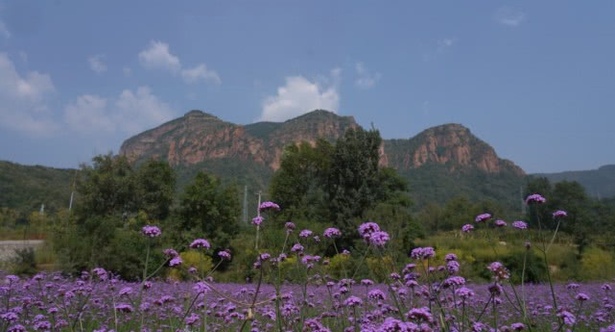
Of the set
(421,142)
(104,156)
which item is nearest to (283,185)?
(104,156)

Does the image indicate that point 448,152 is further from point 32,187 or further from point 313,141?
point 32,187

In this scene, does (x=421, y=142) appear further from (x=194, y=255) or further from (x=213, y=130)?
(x=194, y=255)

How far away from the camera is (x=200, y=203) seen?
978 inches

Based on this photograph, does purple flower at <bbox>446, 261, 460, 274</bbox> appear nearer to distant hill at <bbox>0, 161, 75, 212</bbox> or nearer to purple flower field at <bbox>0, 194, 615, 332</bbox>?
purple flower field at <bbox>0, 194, 615, 332</bbox>

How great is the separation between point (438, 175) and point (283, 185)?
87404 millimetres

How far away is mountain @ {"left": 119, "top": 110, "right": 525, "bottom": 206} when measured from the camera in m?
102

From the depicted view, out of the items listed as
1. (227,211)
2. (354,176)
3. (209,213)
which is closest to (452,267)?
(209,213)

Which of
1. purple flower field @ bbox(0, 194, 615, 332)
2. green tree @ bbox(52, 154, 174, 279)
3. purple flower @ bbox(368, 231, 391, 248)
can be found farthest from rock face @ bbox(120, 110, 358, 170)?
purple flower @ bbox(368, 231, 391, 248)

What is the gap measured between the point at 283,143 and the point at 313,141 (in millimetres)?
10770

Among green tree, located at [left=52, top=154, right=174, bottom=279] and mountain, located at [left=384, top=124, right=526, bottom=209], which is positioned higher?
mountain, located at [left=384, top=124, right=526, bottom=209]

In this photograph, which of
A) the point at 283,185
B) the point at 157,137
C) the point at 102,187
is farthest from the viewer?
the point at 157,137

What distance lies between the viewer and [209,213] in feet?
79.8

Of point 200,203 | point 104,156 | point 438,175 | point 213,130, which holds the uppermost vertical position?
point 213,130

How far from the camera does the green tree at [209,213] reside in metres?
24.1
